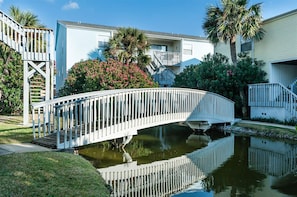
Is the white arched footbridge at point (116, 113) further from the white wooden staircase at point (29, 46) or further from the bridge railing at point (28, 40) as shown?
the bridge railing at point (28, 40)

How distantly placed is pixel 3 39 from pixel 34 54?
1554 millimetres

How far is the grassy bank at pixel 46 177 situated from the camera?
4.49 metres

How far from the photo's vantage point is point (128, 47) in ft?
63.1

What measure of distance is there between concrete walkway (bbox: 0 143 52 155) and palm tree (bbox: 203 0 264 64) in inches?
568

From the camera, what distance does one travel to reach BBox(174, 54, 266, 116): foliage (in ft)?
58.7

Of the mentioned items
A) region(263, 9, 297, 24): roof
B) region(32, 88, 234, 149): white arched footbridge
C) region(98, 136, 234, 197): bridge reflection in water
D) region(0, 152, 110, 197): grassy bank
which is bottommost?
region(98, 136, 234, 197): bridge reflection in water

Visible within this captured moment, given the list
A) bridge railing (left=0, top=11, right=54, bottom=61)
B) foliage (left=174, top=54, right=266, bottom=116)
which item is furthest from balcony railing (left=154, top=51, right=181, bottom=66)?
bridge railing (left=0, top=11, right=54, bottom=61)

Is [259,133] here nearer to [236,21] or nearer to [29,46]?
[236,21]

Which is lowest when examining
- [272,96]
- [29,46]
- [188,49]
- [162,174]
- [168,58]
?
[162,174]

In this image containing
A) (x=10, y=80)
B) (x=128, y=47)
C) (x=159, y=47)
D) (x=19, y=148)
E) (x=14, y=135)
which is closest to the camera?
(x=19, y=148)

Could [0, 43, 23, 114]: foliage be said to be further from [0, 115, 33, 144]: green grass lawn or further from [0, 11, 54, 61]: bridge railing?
[0, 115, 33, 144]: green grass lawn

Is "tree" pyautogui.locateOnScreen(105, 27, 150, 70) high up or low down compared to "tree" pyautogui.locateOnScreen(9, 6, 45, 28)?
down

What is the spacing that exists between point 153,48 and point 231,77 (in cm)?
1099

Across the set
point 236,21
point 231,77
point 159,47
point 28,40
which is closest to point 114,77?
point 28,40
